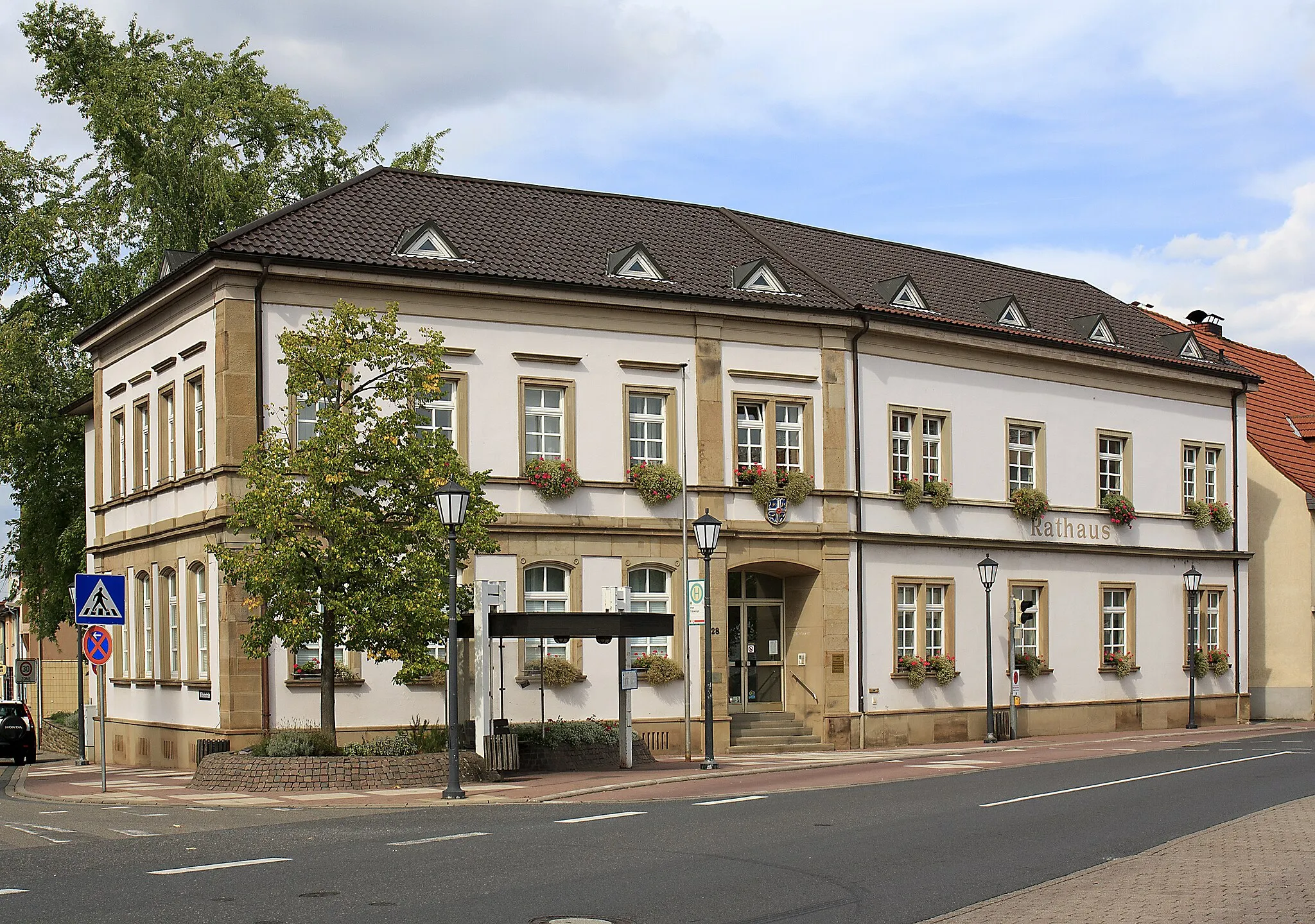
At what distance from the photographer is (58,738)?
139 feet

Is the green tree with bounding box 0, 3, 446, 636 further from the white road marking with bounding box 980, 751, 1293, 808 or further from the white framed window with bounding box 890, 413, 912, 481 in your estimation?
the white road marking with bounding box 980, 751, 1293, 808

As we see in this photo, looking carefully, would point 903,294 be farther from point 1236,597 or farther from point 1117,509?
point 1236,597

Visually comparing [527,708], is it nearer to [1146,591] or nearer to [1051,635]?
[1051,635]

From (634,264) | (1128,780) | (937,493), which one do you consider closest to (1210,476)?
(937,493)

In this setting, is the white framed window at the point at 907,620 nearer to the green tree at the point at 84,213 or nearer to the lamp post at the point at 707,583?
the lamp post at the point at 707,583

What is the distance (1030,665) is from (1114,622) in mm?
3849

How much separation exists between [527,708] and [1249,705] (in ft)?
76.0

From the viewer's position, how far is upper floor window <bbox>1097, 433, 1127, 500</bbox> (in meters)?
37.7

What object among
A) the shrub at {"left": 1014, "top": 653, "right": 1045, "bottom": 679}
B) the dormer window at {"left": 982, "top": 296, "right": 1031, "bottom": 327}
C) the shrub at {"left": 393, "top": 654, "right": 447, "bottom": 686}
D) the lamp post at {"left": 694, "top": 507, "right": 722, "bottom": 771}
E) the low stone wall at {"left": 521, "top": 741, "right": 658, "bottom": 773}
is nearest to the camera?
the shrub at {"left": 393, "top": 654, "right": 447, "bottom": 686}

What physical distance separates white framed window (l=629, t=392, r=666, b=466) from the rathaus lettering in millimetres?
10487

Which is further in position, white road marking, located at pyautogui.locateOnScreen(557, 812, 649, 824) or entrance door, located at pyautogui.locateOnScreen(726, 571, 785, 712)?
entrance door, located at pyautogui.locateOnScreen(726, 571, 785, 712)

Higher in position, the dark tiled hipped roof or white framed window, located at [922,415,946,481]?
the dark tiled hipped roof

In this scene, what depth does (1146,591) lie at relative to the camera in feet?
125

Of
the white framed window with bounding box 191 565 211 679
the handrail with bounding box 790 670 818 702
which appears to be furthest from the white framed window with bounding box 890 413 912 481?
the white framed window with bounding box 191 565 211 679
